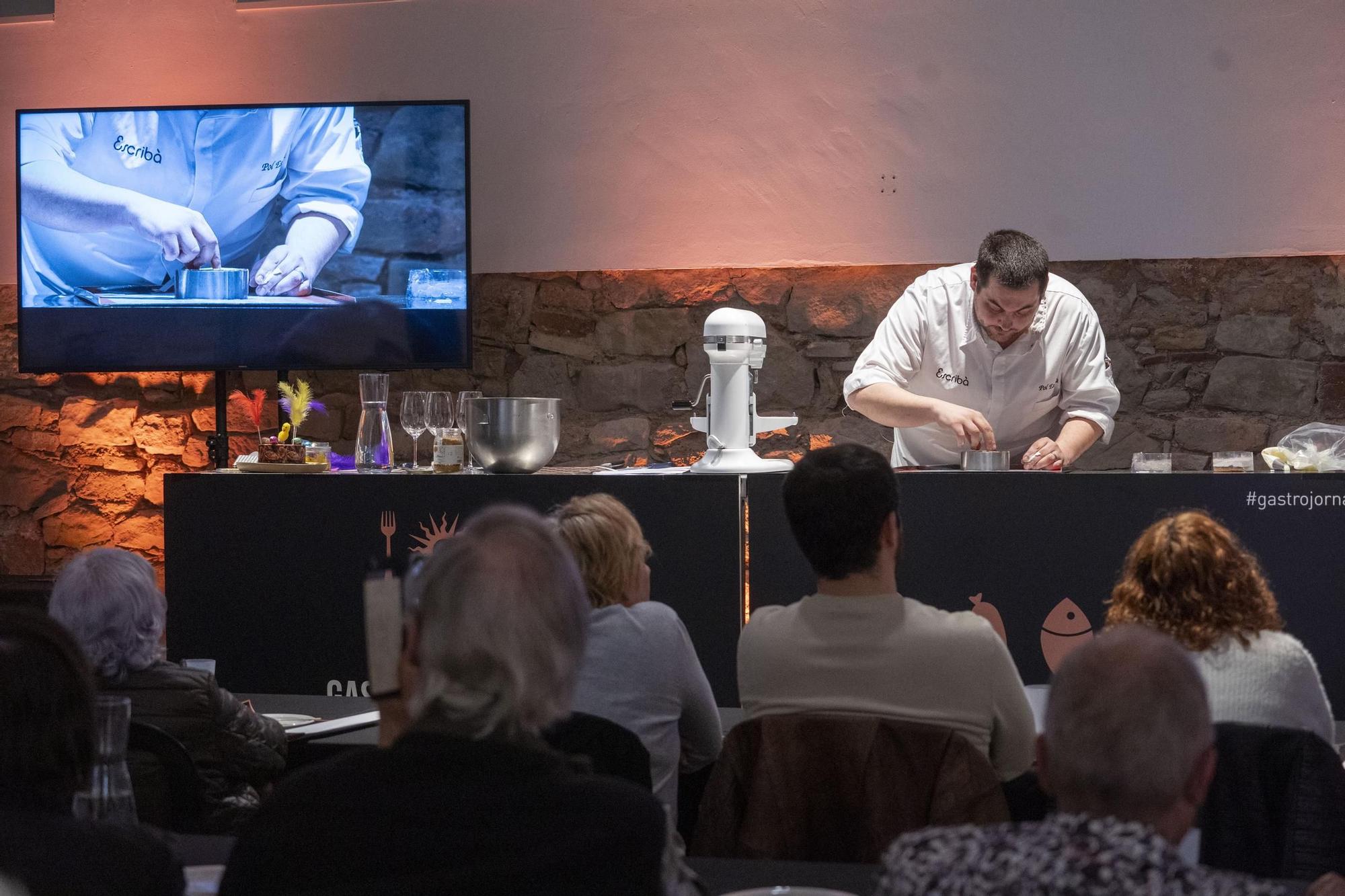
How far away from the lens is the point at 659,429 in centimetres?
468

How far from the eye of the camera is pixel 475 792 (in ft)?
3.67

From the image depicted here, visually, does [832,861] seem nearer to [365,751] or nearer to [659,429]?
[365,751]

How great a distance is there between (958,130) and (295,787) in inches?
146

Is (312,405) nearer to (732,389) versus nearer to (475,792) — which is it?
(732,389)

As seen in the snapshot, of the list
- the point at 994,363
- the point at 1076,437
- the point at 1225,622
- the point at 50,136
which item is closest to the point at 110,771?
the point at 1225,622

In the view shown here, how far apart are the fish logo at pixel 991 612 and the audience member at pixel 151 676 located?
1450 millimetres

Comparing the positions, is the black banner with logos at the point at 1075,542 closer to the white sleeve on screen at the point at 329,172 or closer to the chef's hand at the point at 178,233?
the white sleeve on screen at the point at 329,172

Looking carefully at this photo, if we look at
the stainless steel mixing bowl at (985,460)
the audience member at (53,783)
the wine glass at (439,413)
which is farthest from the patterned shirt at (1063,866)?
the wine glass at (439,413)

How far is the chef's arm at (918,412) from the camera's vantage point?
3.11 m

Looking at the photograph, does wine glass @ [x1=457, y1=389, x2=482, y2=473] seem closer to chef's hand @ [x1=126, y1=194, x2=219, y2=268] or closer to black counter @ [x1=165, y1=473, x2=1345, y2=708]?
black counter @ [x1=165, y1=473, x2=1345, y2=708]

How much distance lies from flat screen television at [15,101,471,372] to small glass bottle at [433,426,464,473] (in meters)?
1.11

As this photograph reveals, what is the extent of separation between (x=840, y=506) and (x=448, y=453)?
1.54 m

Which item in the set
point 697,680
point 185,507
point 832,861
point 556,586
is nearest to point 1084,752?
point 556,586

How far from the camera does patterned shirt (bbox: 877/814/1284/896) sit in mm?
990
